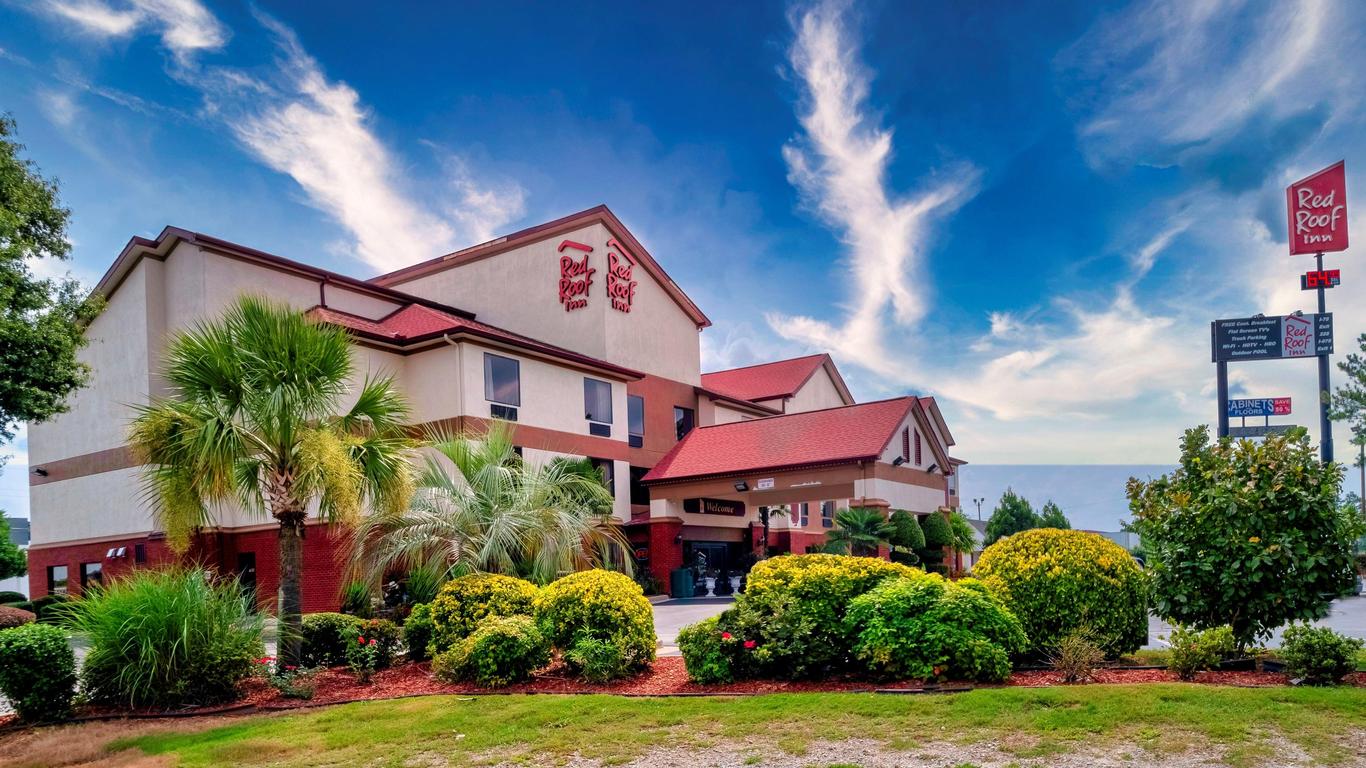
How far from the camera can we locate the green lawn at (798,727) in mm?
7746

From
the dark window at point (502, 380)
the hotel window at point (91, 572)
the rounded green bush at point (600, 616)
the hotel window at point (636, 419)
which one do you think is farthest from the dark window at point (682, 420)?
the rounded green bush at point (600, 616)

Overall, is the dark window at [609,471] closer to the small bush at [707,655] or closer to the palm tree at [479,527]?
the palm tree at [479,527]

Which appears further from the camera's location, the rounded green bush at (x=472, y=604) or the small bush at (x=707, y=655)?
the rounded green bush at (x=472, y=604)

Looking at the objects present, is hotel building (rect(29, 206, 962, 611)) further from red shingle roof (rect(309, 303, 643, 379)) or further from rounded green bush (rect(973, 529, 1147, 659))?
rounded green bush (rect(973, 529, 1147, 659))

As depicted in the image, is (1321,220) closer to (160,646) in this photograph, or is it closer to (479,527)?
(479,527)

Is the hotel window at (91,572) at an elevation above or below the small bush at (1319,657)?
below

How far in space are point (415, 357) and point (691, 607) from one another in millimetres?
11094

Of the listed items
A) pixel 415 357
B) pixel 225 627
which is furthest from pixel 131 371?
pixel 225 627

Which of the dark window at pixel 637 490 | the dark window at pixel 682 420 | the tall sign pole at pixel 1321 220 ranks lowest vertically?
the dark window at pixel 637 490

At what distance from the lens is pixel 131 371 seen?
26922 mm

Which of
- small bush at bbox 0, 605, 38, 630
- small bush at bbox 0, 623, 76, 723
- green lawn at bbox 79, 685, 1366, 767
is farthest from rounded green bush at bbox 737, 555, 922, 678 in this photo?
small bush at bbox 0, 605, 38, 630

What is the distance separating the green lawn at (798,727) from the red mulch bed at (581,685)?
1.87 ft

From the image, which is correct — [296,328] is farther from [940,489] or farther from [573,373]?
[940,489]

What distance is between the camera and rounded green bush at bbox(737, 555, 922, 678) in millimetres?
10594
